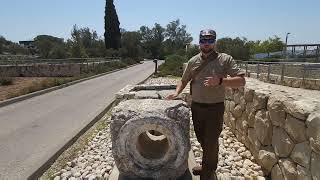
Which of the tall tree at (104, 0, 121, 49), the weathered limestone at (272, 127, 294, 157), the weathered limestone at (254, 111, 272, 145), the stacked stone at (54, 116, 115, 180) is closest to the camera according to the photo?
the weathered limestone at (272, 127, 294, 157)

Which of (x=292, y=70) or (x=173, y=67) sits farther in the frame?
(x=173, y=67)

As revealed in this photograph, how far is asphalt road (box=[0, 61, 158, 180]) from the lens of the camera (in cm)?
698

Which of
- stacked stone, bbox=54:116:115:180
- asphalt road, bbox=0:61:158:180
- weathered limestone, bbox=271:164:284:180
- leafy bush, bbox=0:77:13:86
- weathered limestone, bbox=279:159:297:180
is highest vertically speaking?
weathered limestone, bbox=279:159:297:180

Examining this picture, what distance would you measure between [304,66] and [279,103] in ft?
39.9

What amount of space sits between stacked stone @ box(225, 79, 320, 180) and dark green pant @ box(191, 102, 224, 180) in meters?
1.01

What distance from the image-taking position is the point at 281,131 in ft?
18.1

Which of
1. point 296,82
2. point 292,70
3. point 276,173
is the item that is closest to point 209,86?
point 276,173

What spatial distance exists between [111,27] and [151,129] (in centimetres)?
5609

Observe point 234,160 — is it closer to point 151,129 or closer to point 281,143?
point 281,143

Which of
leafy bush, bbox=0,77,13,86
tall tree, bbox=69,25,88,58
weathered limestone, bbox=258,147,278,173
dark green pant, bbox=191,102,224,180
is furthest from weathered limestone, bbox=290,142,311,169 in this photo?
tall tree, bbox=69,25,88,58

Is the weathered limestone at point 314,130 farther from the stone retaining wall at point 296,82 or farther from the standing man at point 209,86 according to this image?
the stone retaining wall at point 296,82

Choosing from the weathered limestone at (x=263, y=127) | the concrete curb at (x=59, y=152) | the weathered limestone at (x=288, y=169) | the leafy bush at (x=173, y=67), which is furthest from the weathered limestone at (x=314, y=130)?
the leafy bush at (x=173, y=67)

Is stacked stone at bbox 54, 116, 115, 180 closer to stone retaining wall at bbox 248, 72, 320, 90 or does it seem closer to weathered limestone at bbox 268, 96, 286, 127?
weathered limestone at bbox 268, 96, 286, 127

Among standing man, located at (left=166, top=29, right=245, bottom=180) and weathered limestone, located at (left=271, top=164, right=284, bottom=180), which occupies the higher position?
standing man, located at (left=166, top=29, right=245, bottom=180)
